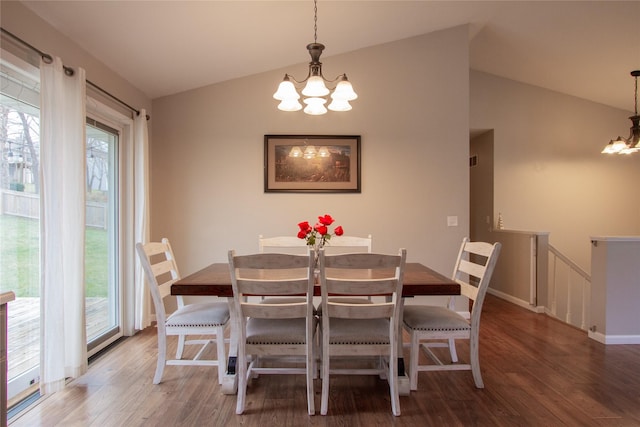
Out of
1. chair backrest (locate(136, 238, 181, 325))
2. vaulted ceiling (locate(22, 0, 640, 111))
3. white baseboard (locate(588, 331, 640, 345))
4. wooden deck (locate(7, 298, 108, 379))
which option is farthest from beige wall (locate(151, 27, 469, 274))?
wooden deck (locate(7, 298, 108, 379))

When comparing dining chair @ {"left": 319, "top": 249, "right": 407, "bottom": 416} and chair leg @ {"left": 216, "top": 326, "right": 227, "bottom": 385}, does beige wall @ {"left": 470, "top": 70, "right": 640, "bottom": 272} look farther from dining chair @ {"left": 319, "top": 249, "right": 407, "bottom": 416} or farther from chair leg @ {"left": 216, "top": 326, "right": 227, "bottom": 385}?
chair leg @ {"left": 216, "top": 326, "right": 227, "bottom": 385}

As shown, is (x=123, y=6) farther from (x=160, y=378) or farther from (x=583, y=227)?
(x=583, y=227)

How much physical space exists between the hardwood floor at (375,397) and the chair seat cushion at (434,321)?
0.42m

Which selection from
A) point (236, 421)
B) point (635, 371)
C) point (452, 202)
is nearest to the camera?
point (236, 421)

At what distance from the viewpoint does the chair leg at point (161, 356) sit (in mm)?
2430

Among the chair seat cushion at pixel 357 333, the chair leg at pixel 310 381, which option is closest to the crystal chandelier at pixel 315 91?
the chair seat cushion at pixel 357 333

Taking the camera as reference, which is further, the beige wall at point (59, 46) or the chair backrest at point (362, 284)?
the beige wall at point (59, 46)

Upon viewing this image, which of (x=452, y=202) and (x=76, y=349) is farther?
(x=452, y=202)

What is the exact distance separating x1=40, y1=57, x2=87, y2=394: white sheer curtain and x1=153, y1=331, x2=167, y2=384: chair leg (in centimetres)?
57

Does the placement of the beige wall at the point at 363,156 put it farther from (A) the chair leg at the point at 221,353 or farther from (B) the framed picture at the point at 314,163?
(A) the chair leg at the point at 221,353

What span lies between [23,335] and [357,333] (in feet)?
6.89

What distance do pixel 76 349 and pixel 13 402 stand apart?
1.37 ft

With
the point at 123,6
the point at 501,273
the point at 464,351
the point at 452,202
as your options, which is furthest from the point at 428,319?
the point at 501,273

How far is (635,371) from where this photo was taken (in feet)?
9.00
